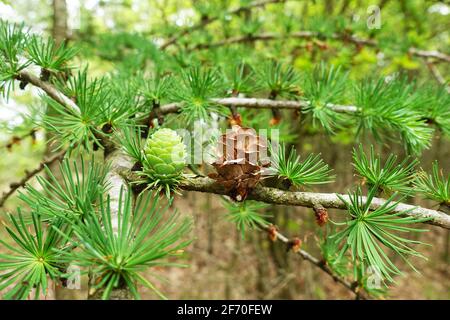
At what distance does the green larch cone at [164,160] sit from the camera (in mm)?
698

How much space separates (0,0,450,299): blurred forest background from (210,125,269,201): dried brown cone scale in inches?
17.8

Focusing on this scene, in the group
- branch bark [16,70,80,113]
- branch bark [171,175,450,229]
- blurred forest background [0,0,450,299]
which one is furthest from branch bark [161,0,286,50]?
branch bark [171,175,450,229]

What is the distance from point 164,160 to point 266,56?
4.33 ft

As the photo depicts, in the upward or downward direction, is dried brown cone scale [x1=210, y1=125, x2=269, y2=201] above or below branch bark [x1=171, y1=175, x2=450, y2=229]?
above

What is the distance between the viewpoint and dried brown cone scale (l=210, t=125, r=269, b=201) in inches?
27.4

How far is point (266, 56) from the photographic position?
6.06ft

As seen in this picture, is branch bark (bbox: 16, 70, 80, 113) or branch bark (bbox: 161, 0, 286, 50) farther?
branch bark (bbox: 161, 0, 286, 50)

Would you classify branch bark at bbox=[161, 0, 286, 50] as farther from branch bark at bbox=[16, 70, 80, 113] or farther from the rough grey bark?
branch bark at bbox=[16, 70, 80, 113]

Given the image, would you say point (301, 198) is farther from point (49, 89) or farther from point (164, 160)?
point (49, 89)

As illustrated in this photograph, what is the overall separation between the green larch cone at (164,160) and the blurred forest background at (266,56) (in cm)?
31

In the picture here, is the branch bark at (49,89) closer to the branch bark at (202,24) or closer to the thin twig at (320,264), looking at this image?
the thin twig at (320,264)

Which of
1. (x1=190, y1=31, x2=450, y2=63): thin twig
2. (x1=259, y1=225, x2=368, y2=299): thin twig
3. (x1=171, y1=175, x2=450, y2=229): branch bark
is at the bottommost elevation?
(x1=259, y1=225, x2=368, y2=299): thin twig

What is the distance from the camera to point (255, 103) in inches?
42.1
